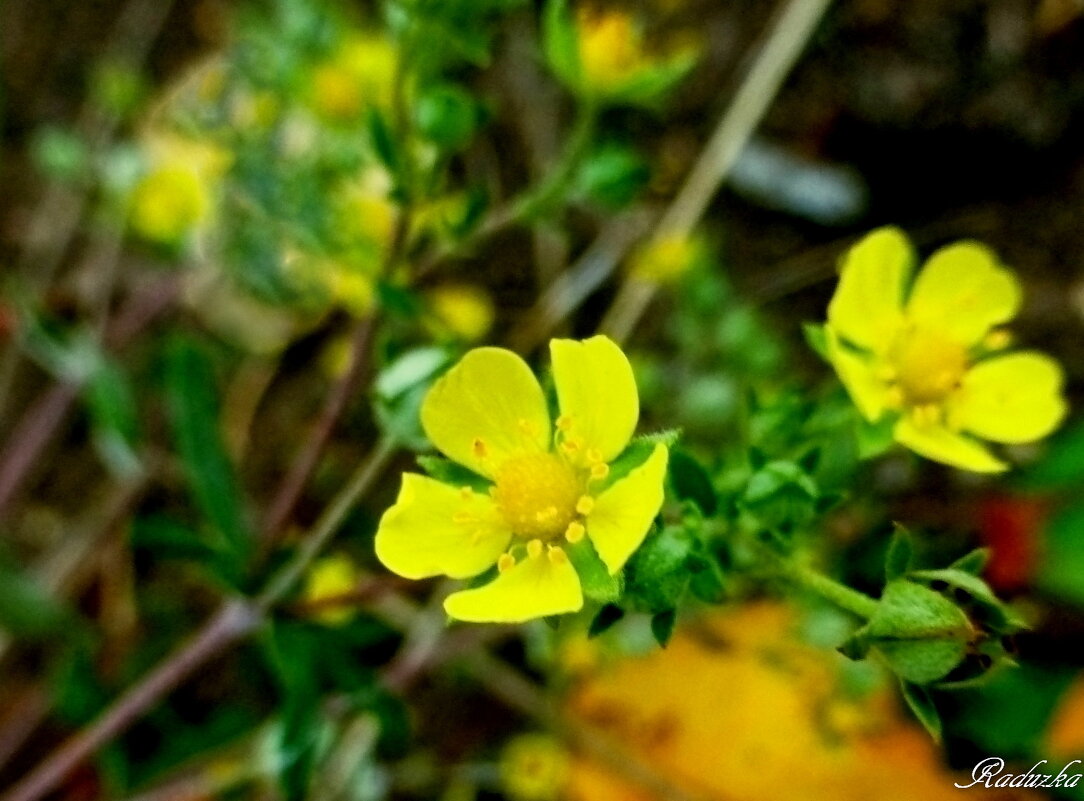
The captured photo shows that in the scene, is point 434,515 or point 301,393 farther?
point 301,393

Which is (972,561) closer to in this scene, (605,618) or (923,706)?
(923,706)

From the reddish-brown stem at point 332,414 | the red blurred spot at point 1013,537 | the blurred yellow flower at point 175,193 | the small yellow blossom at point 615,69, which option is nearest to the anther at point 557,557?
the reddish-brown stem at point 332,414

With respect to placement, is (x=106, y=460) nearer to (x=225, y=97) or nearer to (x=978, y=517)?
(x=225, y=97)

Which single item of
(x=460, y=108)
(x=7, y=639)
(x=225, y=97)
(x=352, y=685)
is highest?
(x=460, y=108)

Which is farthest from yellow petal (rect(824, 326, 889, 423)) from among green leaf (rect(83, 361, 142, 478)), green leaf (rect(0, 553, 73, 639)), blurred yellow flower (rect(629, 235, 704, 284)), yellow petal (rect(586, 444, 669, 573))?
green leaf (rect(0, 553, 73, 639))

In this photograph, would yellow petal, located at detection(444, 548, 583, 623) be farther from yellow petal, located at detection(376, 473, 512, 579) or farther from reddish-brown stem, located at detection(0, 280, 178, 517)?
reddish-brown stem, located at detection(0, 280, 178, 517)

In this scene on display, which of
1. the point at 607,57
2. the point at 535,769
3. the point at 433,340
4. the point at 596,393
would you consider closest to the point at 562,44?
the point at 607,57

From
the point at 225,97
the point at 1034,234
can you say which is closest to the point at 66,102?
the point at 225,97

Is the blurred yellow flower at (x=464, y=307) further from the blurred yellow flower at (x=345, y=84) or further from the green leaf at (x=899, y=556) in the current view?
the green leaf at (x=899, y=556)
